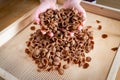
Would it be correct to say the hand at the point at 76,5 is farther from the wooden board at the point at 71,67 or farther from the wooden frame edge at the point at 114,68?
the wooden frame edge at the point at 114,68

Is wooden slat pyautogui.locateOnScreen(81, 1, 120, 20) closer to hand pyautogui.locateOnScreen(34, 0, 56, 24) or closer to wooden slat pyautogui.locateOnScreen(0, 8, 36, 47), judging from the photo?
hand pyautogui.locateOnScreen(34, 0, 56, 24)

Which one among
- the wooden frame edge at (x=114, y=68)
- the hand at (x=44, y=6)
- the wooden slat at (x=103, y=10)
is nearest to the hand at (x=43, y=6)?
the hand at (x=44, y=6)

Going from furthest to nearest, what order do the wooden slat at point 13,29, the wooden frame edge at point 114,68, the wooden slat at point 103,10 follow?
the wooden slat at point 103,10, the wooden slat at point 13,29, the wooden frame edge at point 114,68

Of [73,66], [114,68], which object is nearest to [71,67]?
[73,66]

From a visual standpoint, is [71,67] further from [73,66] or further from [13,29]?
[13,29]

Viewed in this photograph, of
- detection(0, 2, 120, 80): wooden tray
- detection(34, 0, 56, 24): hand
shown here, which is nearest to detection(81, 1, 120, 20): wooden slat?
detection(0, 2, 120, 80): wooden tray

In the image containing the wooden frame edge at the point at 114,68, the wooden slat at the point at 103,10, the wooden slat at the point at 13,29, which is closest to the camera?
the wooden frame edge at the point at 114,68

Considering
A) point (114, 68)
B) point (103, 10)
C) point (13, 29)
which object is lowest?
point (114, 68)

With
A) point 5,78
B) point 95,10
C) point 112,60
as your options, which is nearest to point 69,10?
point 95,10
